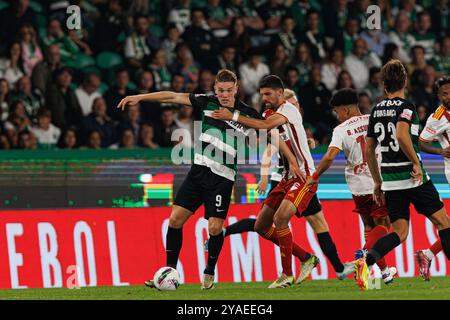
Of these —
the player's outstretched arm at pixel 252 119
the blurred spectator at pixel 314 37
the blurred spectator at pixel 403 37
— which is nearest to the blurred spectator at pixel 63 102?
the blurred spectator at pixel 314 37

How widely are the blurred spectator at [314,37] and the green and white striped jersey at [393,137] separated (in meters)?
9.56

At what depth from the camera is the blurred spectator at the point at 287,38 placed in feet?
70.8

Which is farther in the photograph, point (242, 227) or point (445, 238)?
point (242, 227)

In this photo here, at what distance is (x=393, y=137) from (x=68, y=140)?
742 centimetres

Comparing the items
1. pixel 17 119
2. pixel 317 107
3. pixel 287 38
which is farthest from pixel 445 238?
pixel 287 38

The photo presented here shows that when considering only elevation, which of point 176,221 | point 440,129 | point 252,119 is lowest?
point 176,221

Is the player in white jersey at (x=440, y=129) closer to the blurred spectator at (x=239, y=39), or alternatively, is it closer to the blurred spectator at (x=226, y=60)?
the blurred spectator at (x=226, y=60)

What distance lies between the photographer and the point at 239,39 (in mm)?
21250

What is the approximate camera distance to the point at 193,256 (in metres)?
16.6

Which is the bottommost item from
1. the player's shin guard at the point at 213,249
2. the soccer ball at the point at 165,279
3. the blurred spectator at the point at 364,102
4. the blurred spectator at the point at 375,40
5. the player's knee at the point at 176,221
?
the soccer ball at the point at 165,279

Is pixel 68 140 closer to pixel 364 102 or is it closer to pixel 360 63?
pixel 364 102

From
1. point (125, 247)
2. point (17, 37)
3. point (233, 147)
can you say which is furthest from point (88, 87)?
point (233, 147)

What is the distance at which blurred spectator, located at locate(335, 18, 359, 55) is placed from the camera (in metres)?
22.0

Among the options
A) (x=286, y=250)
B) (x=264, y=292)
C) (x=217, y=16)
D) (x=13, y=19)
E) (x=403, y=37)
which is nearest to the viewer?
(x=264, y=292)
